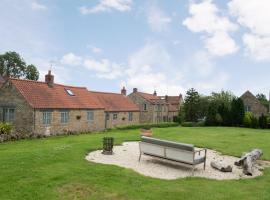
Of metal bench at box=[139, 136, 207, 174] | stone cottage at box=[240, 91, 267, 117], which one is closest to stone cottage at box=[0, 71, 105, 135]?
metal bench at box=[139, 136, 207, 174]

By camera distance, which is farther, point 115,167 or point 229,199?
point 115,167

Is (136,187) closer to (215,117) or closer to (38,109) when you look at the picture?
(38,109)

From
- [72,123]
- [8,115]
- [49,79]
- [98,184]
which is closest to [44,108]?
[8,115]

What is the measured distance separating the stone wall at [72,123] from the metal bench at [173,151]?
57.4ft

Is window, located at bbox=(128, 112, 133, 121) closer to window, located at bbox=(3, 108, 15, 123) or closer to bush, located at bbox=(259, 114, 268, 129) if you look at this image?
bush, located at bbox=(259, 114, 268, 129)

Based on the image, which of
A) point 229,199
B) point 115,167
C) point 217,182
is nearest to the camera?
point 229,199

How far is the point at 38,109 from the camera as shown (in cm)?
2877

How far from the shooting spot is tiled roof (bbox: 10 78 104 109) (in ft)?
97.1

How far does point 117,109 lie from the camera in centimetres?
4584

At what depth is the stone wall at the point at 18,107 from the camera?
1122 inches

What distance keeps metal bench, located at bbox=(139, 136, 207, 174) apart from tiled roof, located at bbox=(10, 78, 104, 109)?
17624 millimetres

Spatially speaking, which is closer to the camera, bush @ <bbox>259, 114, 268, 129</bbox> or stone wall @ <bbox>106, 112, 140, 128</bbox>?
stone wall @ <bbox>106, 112, 140, 128</bbox>

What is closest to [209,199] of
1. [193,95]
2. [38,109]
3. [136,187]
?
[136,187]

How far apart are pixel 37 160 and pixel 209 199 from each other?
22.9ft
